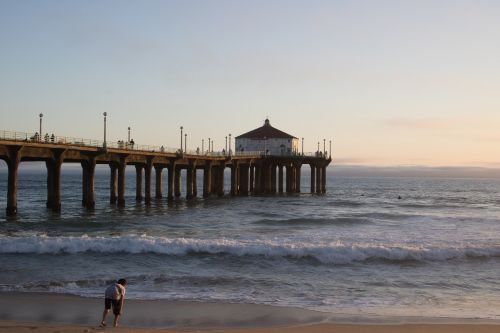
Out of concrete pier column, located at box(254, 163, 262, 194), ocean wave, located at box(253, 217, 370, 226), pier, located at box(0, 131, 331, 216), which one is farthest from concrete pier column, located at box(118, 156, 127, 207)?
concrete pier column, located at box(254, 163, 262, 194)

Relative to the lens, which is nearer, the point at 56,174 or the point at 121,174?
the point at 56,174

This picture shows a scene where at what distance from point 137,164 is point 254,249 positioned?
27.4 m

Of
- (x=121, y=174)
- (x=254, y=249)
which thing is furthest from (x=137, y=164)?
(x=254, y=249)

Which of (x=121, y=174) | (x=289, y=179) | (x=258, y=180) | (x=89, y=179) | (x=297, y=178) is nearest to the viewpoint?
(x=89, y=179)

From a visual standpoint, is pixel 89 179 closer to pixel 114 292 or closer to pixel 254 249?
pixel 254 249

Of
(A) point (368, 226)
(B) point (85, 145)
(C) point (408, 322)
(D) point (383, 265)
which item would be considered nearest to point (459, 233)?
(A) point (368, 226)

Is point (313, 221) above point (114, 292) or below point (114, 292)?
below

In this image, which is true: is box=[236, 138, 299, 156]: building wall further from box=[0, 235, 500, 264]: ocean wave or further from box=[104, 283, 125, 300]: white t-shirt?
box=[104, 283, 125, 300]: white t-shirt

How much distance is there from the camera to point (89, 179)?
3916cm

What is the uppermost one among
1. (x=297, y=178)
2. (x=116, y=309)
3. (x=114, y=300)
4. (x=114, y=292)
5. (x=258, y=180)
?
(x=297, y=178)

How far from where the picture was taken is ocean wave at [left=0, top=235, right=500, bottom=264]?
863 inches

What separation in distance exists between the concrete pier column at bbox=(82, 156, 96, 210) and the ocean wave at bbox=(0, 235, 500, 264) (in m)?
15.2

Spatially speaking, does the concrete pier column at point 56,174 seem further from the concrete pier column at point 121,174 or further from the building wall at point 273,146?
the building wall at point 273,146

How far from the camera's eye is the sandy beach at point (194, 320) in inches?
468
